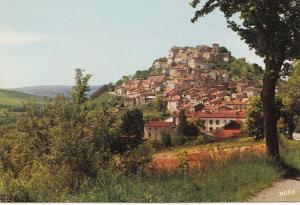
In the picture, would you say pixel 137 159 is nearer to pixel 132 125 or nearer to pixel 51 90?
pixel 132 125

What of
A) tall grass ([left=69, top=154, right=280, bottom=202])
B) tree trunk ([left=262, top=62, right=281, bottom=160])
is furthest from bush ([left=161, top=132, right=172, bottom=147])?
tall grass ([left=69, top=154, right=280, bottom=202])

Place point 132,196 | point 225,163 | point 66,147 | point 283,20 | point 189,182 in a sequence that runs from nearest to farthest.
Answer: point 132,196 < point 189,182 < point 66,147 < point 225,163 < point 283,20

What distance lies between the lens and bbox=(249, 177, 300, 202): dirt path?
8.61 metres

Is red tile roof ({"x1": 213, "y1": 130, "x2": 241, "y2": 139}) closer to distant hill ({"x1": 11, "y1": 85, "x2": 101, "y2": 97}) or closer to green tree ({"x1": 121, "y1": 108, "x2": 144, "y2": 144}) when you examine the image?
green tree ({"x1": 121, "y1": 108, "x2": 144, "y2": 144})

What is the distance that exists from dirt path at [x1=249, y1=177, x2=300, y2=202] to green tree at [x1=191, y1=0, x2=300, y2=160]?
164cm

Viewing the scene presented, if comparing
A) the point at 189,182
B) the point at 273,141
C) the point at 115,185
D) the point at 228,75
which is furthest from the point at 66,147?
the point at 228,75

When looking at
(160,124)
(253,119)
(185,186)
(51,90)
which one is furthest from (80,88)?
(253,119)

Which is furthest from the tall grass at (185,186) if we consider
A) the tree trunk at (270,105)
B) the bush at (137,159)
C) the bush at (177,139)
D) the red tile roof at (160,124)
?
the bush at (177,139)

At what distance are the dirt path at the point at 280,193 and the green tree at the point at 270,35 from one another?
164cm

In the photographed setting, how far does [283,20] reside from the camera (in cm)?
1118

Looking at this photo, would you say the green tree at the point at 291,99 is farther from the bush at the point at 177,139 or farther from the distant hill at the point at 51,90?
the distant hill at the point at 51,90

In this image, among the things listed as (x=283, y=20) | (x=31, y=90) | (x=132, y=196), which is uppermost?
(x=283, y=20)

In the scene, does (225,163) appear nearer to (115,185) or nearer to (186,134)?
(115,185)

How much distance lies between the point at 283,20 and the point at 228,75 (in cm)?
2247
